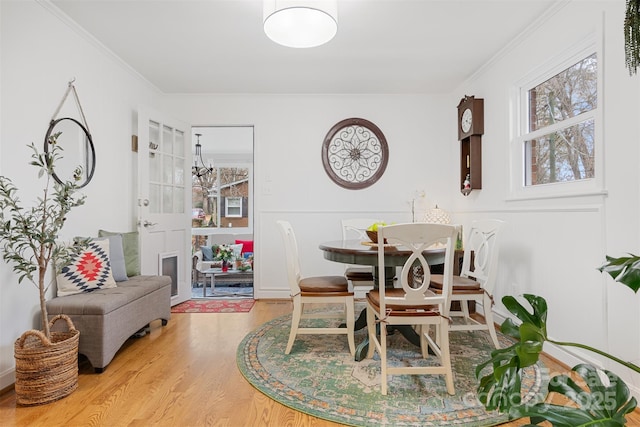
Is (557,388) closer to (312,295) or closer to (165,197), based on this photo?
(312,295)

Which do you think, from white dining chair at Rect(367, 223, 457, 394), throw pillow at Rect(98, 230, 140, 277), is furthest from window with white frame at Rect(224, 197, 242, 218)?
white dining chair at Rect(367, 223, 457, 394)

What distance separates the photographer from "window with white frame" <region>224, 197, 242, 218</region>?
704 cm

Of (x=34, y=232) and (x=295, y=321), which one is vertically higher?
(x=34, y=232)

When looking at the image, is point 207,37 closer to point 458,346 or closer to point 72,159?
point 72,159

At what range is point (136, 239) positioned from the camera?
3025 millimetres

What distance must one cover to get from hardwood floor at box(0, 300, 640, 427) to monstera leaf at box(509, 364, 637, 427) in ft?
3.00

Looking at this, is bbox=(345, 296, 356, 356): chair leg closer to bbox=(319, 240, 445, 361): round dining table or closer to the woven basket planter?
bbox=(319, 240, 445, 361): round dining table

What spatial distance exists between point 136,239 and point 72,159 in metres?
0.83

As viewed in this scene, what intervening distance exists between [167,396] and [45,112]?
1985 mm

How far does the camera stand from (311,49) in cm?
285

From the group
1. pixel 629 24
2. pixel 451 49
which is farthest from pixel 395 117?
pixel 629 24

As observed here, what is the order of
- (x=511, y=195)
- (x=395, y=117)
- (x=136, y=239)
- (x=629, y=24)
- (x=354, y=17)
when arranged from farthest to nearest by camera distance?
(x=395, y=117) → (x=136, y=239) → (x=511, y=195) → (x=354, y=17) → (x=629, y=24)

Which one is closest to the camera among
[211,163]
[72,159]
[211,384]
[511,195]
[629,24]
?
[629,24]

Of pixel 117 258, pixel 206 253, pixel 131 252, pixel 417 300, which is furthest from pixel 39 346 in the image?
pixel 206 253
